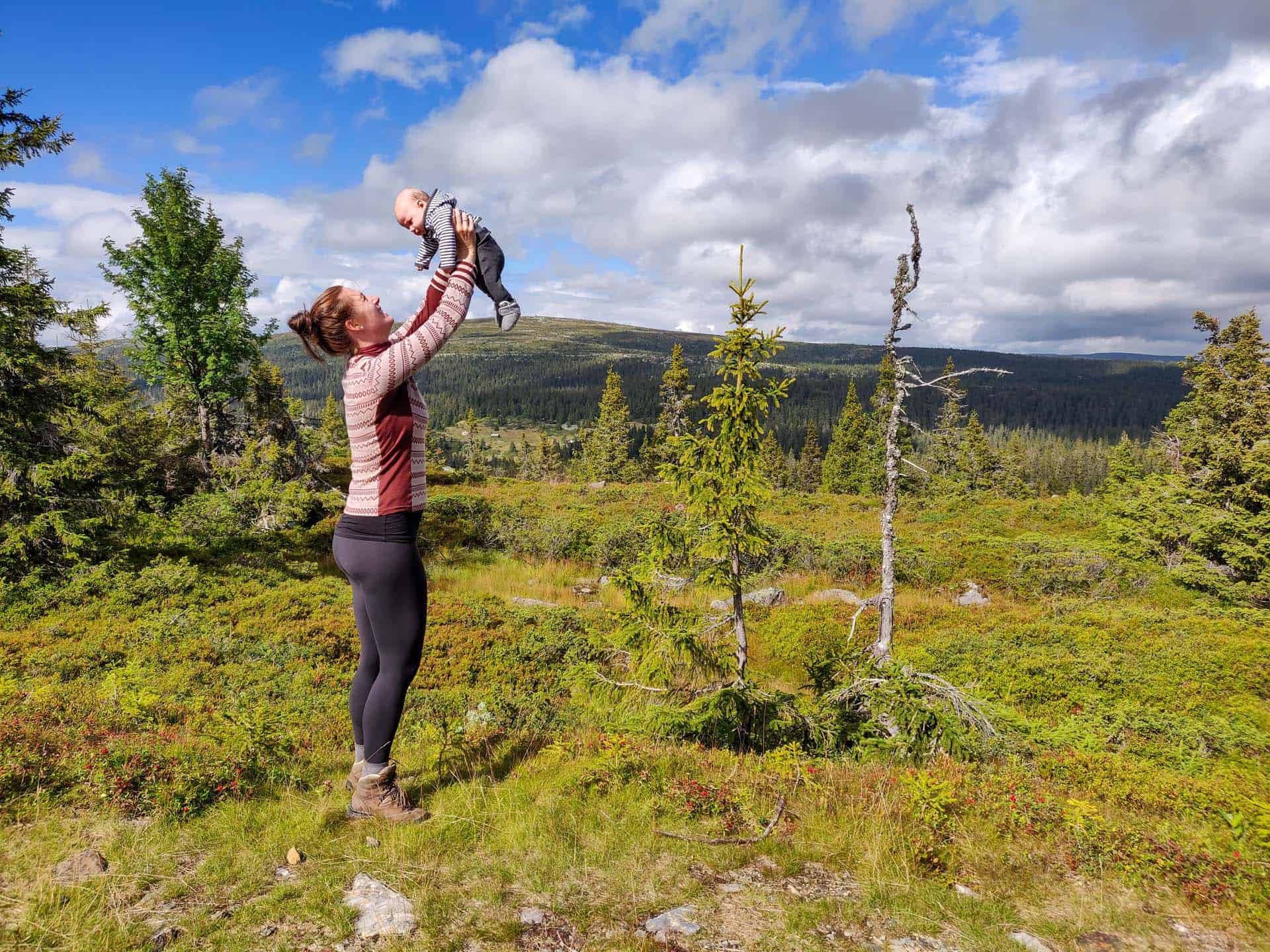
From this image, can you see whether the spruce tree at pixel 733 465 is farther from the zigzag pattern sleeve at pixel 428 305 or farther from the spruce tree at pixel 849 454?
the spruce tree at pixel 849 454

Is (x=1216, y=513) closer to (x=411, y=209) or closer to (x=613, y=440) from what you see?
(x=411, y=209)

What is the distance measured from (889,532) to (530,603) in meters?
7.77

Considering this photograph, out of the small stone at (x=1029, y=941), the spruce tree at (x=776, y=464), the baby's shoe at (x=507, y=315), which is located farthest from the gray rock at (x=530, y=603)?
the spruce tree at (x=776, y=464)

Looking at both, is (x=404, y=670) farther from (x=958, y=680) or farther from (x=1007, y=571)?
(x=1007, y=571)

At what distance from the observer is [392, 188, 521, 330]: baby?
271 centimetres

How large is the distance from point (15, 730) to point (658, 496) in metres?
21.9

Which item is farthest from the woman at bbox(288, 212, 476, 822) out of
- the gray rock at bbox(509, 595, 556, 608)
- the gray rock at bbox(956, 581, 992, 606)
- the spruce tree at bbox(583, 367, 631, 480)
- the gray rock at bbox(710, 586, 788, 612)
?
the spruce tree at bbox(583, 367, 631, 480)

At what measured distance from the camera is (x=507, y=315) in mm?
2736

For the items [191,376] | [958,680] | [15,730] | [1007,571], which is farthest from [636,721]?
[191,376]

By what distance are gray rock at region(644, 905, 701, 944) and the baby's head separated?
3363 millimetres

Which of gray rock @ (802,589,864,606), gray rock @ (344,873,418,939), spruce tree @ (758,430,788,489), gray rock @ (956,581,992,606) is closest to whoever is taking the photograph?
gray rock @ (344,873,418,939)

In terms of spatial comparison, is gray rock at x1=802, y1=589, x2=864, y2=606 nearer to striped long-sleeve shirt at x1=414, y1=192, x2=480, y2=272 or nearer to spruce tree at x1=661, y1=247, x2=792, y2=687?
spruce tree at x1=661, y1=247, x2=792, y2=687

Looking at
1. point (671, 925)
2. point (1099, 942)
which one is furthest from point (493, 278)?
point (1099, 942)

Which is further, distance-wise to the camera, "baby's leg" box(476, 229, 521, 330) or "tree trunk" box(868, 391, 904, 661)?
"tree trunk" box(868, 391, 904, 661)
